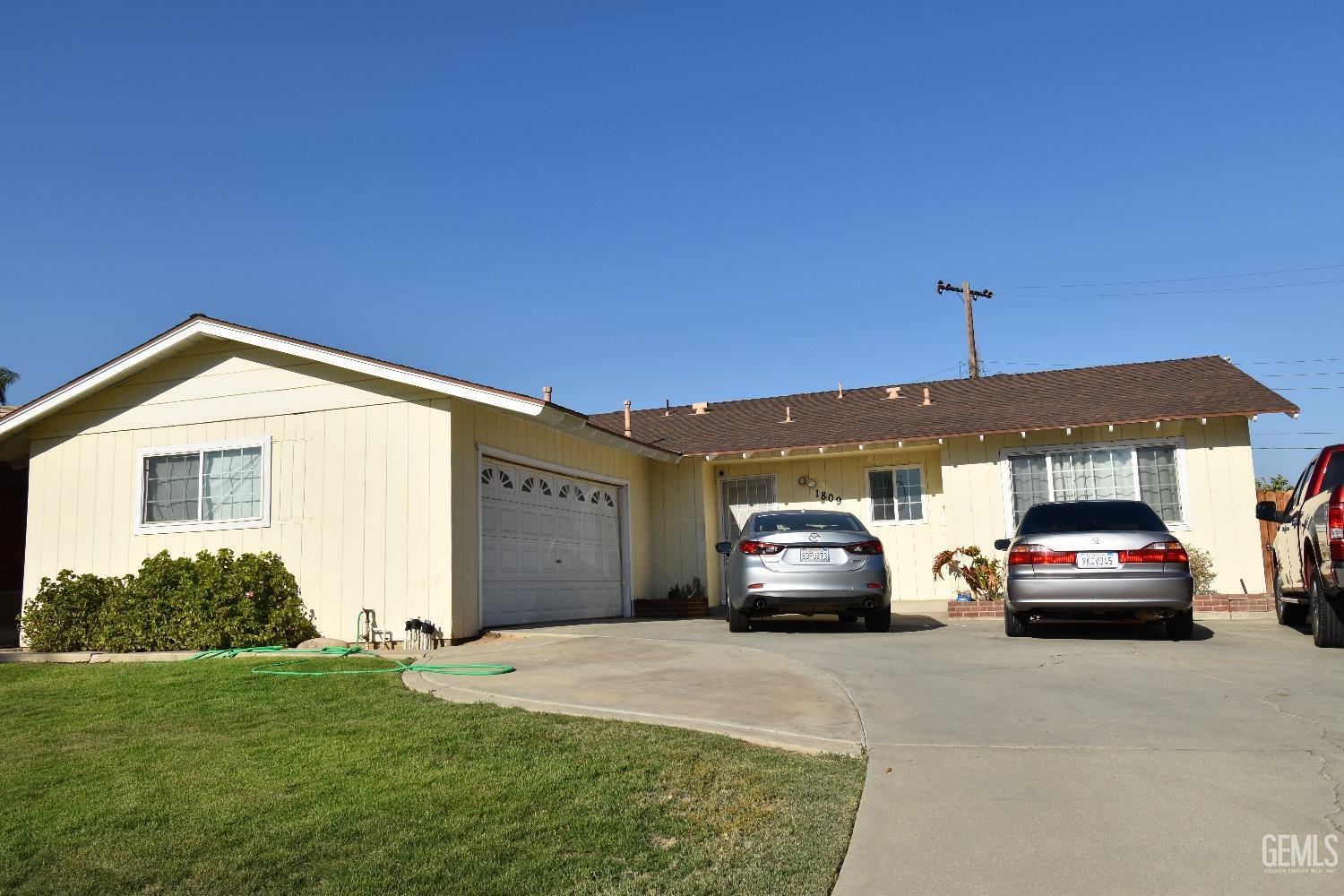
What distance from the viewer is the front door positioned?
1869 centimetres

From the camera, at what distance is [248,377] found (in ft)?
42.1

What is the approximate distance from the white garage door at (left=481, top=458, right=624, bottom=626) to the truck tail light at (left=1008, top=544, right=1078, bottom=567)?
6.18 meters

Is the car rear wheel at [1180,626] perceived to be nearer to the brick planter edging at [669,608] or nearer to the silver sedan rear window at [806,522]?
the silver sedan rear window at [806,522]

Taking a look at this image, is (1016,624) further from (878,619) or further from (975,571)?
(975,571)

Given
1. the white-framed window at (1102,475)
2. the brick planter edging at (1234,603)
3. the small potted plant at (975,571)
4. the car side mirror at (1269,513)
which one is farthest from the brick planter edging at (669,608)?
the car side mirror at (1269,513)

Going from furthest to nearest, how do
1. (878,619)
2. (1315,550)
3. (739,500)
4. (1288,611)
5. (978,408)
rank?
(739,500) → (978,408) → (1288,611) → (878,619) → (1315,550)

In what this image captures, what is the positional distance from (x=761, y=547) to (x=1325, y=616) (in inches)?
210

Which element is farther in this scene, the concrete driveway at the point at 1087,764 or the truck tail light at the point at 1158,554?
the truck tail light at the point at 1158,554

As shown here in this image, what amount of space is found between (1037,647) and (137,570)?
10.7 m

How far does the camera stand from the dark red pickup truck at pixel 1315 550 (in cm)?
832

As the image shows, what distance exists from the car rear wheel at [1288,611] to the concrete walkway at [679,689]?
675cm

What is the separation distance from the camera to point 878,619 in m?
11.6

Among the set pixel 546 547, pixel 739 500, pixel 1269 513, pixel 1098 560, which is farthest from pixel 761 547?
pixel 739 500
